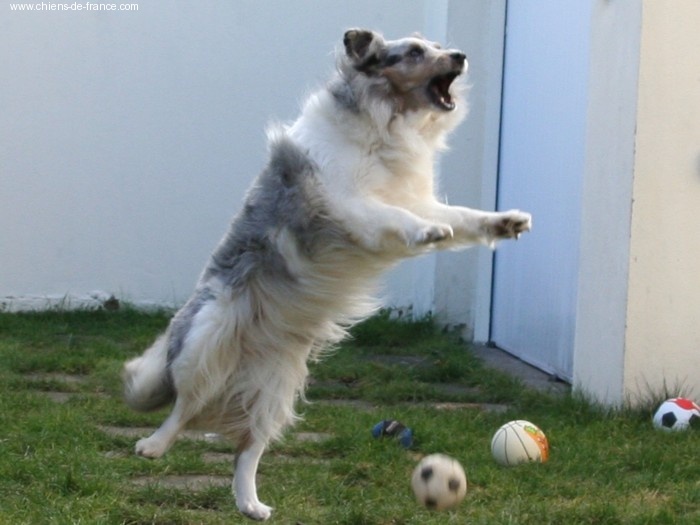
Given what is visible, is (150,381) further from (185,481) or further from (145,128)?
(145,128)

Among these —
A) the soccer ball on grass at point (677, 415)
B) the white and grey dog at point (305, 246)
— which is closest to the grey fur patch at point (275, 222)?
the white and grey dog at point (305, 246)

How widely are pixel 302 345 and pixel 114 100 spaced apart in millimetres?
5893

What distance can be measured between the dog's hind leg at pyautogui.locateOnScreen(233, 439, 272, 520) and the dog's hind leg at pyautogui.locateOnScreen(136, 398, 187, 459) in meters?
0.28

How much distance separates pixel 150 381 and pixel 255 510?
74 cm

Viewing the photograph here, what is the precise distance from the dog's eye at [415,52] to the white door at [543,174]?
9.47 ft

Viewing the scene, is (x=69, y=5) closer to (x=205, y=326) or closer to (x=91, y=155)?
(x=91, y=155)

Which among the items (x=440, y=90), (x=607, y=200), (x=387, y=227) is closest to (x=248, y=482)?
(x=387, y=227)

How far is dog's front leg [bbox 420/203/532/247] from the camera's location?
4.91 m

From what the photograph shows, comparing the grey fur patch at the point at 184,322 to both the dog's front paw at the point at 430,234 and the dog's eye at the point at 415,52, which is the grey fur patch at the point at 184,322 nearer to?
the dog's front paw at the point at 430,234

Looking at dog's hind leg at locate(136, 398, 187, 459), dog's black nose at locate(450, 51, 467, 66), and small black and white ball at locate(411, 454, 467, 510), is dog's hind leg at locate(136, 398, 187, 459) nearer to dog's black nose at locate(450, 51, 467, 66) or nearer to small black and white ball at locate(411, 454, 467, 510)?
small black and white ball at locate(411, 454, 467, 510)

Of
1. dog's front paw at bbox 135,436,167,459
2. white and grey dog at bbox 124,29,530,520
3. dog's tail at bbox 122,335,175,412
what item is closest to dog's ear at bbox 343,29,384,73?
white and grey dog at bbox 124,29,530,520

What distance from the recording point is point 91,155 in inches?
415

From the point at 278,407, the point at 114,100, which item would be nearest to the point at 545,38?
the point at 114,100

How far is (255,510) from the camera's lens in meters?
4.91
